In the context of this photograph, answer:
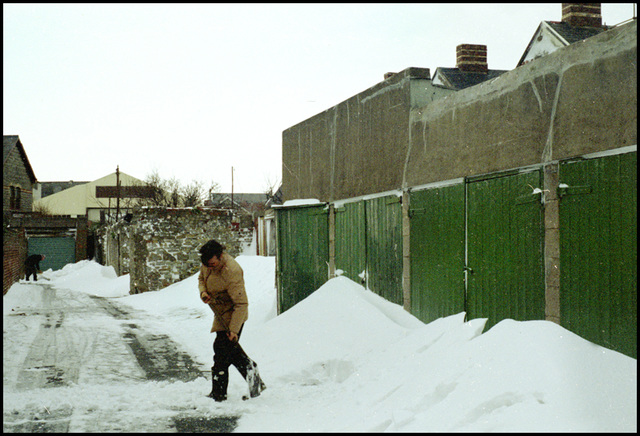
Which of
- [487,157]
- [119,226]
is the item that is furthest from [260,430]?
[119,226]

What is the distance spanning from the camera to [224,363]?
6039 mm

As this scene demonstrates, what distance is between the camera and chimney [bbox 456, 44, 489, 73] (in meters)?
23.5

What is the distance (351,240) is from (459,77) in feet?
50.1

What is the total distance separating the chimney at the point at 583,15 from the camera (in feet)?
69.1

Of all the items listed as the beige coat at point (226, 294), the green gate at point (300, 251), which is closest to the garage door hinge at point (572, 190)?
the beige coat at point (226, 294)

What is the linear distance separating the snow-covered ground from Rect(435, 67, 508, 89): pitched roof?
1497 cm

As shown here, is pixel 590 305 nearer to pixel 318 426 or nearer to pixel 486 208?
pixel 486 208

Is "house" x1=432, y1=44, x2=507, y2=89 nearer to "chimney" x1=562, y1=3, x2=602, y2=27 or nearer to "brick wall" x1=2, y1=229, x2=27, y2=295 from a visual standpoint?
"chimney" x1=562, y1=3, x2=602, y2=27

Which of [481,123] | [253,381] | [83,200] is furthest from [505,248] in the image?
[83,200]

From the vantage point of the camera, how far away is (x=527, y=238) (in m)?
5.83

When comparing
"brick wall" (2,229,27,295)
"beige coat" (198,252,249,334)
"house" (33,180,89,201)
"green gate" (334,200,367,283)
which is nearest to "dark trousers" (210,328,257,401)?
"beige coat" (198,252,249,334)

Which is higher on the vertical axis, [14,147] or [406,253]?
[14,147]

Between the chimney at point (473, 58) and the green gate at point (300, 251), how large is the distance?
15.1 meters

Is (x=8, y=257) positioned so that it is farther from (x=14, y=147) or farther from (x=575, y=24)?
(x=14, y=147)
